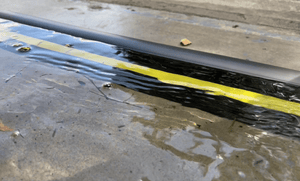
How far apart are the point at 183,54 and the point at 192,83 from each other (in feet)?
1.91

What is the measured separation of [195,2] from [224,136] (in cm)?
327

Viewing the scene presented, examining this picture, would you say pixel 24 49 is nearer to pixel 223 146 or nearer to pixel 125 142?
pixel 125 142

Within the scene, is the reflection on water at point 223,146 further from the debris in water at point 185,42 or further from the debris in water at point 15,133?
the debris in water at point 185,42

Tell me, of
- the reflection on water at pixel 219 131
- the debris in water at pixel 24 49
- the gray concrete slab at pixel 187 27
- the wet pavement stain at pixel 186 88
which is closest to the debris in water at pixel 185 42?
the gray concrete slab at pixel 187 27

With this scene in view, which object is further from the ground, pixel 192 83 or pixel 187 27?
pixel 187 27

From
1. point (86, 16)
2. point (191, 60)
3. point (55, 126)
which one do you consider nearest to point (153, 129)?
point (55, 126)

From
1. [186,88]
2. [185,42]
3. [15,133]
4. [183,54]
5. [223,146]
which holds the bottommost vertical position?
[15,133]

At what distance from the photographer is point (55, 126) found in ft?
5.36

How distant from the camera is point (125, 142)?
1.52 meters

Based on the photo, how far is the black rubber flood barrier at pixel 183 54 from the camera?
7.32 ft

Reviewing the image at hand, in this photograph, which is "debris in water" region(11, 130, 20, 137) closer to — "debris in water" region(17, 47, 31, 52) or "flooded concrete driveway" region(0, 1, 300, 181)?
"flooded concrete driveway" region(0, 1, 300, 181)

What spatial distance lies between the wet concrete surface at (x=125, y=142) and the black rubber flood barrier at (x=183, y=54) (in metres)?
0.86

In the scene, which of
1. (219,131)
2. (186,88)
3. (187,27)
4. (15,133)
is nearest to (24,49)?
(15,133)

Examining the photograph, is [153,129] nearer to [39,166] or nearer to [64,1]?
[39,166]
